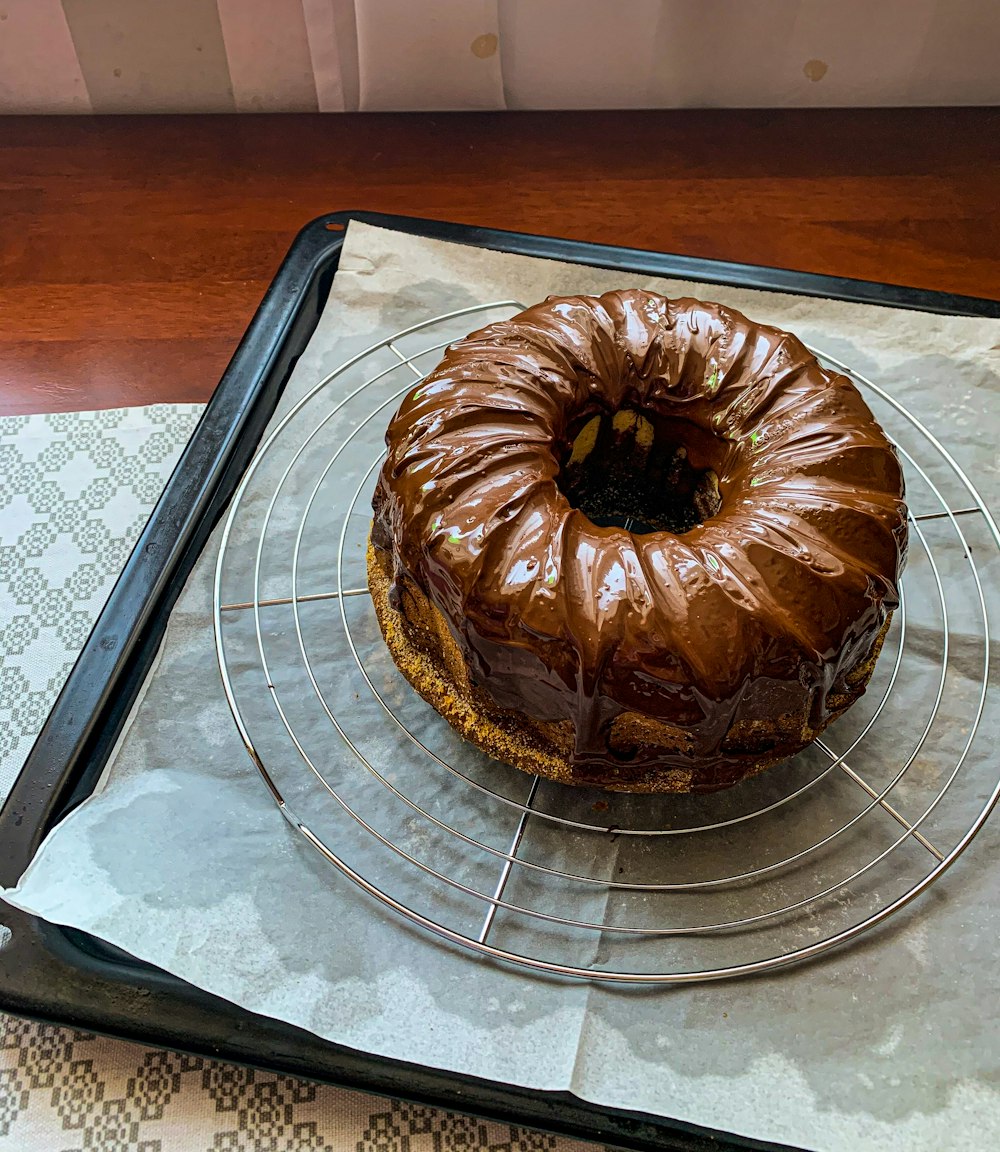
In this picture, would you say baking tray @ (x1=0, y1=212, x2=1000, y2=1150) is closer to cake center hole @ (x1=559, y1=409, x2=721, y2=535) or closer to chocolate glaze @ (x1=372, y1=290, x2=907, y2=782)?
chocolate glaze @ (x1=372, y1=290, x2=907, y2=782)

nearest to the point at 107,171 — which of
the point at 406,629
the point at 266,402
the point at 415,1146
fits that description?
the point at 266,402

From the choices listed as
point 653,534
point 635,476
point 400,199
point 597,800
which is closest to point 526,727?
point 597,800

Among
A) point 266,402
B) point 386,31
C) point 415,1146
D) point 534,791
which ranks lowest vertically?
point 415,1146

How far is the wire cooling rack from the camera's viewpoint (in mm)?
1264

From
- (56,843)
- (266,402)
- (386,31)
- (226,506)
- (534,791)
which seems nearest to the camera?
(56,843)

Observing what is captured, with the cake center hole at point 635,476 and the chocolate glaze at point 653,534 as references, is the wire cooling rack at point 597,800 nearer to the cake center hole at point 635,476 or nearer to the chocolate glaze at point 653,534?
the chocolate glaze at point 653,534

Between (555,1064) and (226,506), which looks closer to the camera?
(555,1064)

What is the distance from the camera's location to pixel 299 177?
2.17m

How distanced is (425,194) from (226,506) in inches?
36.1

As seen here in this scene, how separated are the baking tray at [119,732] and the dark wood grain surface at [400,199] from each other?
0.17 meters

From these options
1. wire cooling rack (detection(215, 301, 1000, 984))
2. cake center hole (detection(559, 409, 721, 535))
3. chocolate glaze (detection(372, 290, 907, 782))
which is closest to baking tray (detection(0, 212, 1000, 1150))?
wire cooling rack (detection(215, 301, 1000, 984))

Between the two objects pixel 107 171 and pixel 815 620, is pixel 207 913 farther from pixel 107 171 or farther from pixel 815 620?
pixel 107 171

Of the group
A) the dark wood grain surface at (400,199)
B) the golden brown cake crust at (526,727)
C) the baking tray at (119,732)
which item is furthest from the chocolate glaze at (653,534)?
the dark wood grain surface at (400,199)

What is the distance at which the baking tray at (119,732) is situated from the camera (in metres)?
1.12
